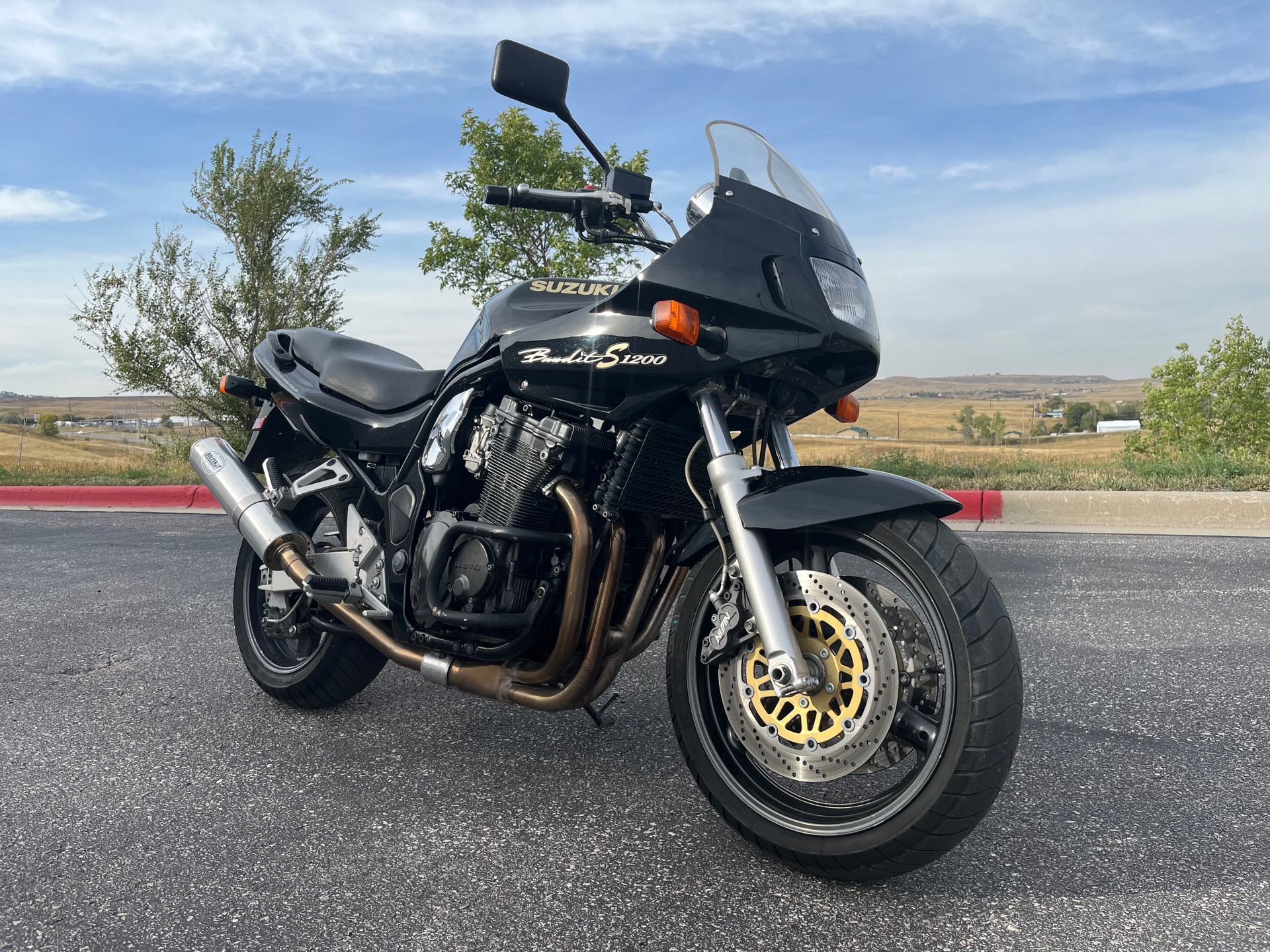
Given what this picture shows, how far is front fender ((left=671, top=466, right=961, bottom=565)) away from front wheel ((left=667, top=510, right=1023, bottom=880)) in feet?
0.18

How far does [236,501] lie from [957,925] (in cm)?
274

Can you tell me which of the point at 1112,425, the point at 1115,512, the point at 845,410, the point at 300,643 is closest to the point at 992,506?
the point at 1115,512

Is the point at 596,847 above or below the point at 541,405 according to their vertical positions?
below

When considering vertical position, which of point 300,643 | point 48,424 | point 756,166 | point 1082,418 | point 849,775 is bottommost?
point 48,424

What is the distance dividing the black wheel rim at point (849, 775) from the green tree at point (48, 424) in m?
27.0

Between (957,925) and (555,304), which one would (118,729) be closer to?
(555,304)

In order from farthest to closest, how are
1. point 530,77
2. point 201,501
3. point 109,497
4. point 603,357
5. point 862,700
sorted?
point 109,497, point 201,501, point 603,357, point 530,77, point 862,700

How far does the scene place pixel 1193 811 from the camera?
2.69 metres

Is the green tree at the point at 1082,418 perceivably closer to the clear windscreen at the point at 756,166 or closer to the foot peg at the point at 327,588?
the clear windscreen at the point at 756,166

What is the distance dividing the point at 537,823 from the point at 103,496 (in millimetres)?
9531

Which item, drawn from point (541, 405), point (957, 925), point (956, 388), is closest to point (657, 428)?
point (541, 405)

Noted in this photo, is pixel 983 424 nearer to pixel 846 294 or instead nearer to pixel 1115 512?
pixel 1115 512

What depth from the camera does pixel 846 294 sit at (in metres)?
2.54

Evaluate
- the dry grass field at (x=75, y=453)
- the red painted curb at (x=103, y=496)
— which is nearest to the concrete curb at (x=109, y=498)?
the red painted curb at (x=103, y=496)
